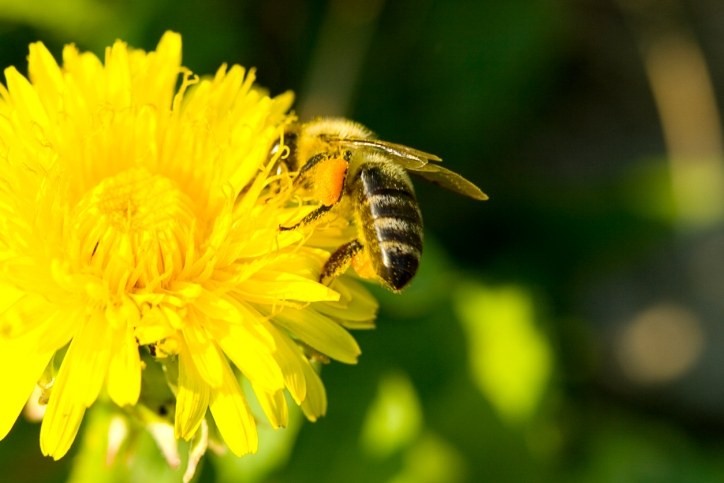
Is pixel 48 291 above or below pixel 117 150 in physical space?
below

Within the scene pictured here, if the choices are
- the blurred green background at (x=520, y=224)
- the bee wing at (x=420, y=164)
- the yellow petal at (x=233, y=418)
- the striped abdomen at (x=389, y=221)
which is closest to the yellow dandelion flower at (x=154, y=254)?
the yellow petal at (x=233, y=418)

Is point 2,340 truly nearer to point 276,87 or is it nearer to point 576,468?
point 276,87

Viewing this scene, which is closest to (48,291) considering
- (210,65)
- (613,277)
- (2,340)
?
(2,340)

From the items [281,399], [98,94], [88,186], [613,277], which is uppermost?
[613,277]

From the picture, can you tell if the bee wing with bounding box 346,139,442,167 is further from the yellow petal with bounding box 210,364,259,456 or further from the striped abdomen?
the yellow petal with bounding box 210,364,259,456

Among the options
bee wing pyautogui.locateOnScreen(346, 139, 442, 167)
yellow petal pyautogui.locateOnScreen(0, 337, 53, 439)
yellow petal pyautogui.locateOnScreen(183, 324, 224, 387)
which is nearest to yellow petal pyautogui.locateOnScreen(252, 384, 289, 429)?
yellow petal pyautogui.locateOnScreen(183, 324, 224, 387)

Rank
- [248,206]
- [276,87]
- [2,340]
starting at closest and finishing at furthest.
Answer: [2,340], [248,206], [276,87]

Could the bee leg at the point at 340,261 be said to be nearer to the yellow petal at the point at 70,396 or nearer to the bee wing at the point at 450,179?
the bee wing at the point at 450,179
